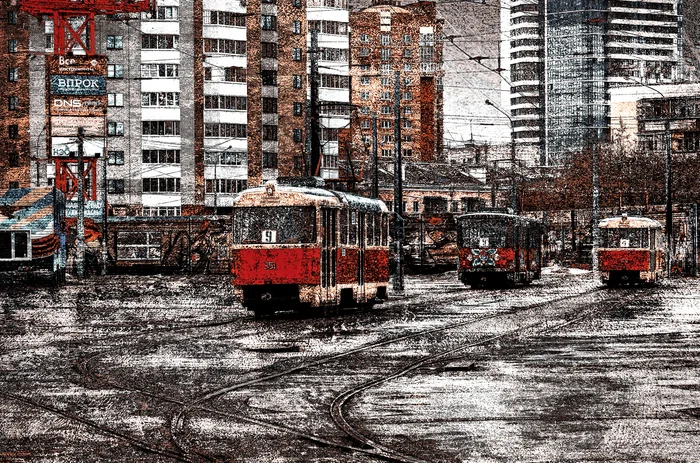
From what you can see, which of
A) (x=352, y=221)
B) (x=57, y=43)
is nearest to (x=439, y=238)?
(x=57, y=43)

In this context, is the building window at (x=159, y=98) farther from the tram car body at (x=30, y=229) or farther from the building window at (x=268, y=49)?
the tram car body at (x=30, y=229)

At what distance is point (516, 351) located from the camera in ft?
63.4

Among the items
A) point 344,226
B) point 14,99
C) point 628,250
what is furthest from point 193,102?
point 344,226

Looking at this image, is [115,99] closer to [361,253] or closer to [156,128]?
[156,128]

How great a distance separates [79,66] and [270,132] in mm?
20885

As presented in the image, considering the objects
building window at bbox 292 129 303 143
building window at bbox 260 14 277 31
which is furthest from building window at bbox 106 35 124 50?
building window at bbox 292 129 303 143

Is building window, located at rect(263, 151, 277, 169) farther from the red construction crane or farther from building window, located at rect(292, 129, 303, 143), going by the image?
the red construction crane

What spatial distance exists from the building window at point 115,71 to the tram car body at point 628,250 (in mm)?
51737

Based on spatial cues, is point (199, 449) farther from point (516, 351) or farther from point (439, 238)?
point (439, 238)

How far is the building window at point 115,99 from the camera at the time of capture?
3829 inches

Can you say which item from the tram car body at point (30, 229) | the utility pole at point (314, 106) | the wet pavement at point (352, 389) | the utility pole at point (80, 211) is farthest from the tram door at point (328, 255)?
the utility pole at point (80, 211)

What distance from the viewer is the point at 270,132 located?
102m

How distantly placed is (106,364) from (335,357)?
116 inches

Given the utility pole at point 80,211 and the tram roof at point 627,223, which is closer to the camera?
the tram roof at point 627,223
